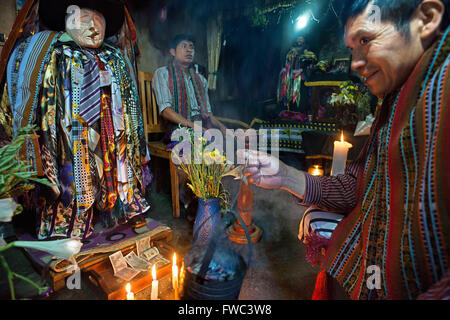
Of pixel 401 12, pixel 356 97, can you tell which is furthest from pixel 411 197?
pixel 356 97

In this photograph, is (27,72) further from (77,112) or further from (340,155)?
(340,155)

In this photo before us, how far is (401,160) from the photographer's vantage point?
0.72 metres

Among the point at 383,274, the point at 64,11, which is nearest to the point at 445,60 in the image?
the point at 383,274

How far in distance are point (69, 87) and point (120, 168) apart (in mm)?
663

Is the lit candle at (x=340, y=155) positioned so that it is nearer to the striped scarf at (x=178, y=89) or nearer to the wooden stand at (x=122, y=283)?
the wooden stand at (x=122, y=283)

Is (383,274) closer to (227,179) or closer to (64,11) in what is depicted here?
(227,179)

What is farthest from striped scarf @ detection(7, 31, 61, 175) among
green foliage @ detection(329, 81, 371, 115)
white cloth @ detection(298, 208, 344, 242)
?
green foliage @ detection(329, 81, 371, 115)

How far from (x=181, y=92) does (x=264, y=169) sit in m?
1.80

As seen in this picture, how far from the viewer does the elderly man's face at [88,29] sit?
1586 millimetres

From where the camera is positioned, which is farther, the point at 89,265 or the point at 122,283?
the point at 89,265

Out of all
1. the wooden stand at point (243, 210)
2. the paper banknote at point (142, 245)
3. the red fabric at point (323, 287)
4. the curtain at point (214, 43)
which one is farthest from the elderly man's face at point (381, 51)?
the curtain at point (214, 43)


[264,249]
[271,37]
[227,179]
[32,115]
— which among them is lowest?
[264,249]

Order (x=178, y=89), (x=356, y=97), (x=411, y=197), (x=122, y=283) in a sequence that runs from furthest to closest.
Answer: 1. (x=356, y=97)
2. (x=178, y=89)
3. (x=122, y=283)
4. (x=411, y=197)
